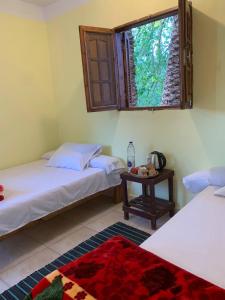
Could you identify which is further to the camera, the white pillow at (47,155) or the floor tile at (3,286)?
the white pillow at (47,155)

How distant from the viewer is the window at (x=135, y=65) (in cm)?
255

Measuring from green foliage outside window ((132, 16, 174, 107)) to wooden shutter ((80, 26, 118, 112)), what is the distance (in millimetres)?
282

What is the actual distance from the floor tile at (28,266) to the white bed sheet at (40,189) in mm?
314

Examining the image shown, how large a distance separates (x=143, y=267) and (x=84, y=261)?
31cm

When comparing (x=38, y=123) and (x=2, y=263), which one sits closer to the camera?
(x=2, y=263)

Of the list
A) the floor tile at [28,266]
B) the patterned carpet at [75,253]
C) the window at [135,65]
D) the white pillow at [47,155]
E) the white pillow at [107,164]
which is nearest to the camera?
the patterned carpet at [75,253]

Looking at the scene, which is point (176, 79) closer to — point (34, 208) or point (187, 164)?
point (187, 164)

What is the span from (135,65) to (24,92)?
5.27 feet

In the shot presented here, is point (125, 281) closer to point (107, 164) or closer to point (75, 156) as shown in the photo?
point (107, 164)

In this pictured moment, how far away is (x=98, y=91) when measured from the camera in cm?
276

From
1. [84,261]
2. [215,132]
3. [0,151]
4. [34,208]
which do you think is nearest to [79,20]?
[0,151]

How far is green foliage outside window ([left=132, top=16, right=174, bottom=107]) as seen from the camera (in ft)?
8.52

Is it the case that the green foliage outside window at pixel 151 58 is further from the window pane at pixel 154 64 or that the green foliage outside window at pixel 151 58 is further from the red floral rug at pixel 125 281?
the red floral rug at pixel 125 281

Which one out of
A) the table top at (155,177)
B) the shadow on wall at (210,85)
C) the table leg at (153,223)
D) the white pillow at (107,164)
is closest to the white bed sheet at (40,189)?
the white pillow at (107,164)
